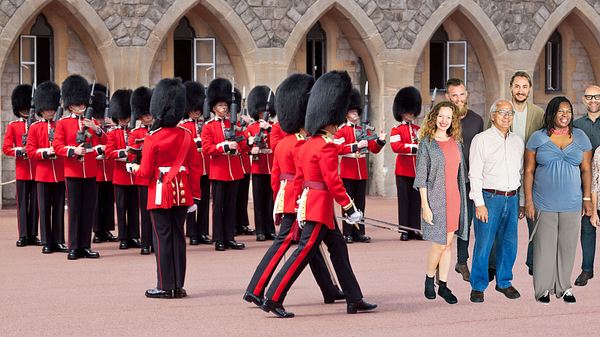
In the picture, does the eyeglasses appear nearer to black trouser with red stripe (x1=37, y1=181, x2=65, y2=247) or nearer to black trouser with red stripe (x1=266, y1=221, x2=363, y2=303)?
black trouser with red stripe (x1=266, y1=221, x2=363, y2=303)

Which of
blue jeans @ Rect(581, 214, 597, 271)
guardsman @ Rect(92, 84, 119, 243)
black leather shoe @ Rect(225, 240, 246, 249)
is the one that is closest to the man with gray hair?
blue jeans @ Rect(581, 214, 597, 271)

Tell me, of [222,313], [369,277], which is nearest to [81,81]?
[369,277]

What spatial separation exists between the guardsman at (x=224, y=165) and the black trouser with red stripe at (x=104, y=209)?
1160 mm

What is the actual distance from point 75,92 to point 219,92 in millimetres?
1445

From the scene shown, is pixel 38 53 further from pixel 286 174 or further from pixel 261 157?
pixel 286 174

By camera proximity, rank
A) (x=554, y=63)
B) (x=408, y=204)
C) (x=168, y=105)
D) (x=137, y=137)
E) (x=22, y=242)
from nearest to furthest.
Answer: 1. (x=168, y=105)
2. (x=137, y=137)
3. (x=22, y=242)
4. (x=408, y=204)
5. (x=554, y=63)

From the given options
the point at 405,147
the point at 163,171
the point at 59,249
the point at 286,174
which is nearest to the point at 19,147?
the point at 59,249

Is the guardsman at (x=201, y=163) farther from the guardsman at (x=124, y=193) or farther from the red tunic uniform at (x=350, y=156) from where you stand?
the red tunic uniform at (x=350, y=156)

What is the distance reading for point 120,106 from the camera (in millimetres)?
12633

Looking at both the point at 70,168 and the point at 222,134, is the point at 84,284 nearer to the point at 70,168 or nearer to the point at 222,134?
the point at 70,168

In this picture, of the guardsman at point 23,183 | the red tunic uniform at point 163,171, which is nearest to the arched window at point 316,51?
the guardsman at point 23,183

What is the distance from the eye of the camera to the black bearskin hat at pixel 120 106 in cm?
1253

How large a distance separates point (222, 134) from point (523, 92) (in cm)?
387

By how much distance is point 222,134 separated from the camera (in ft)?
40.2
